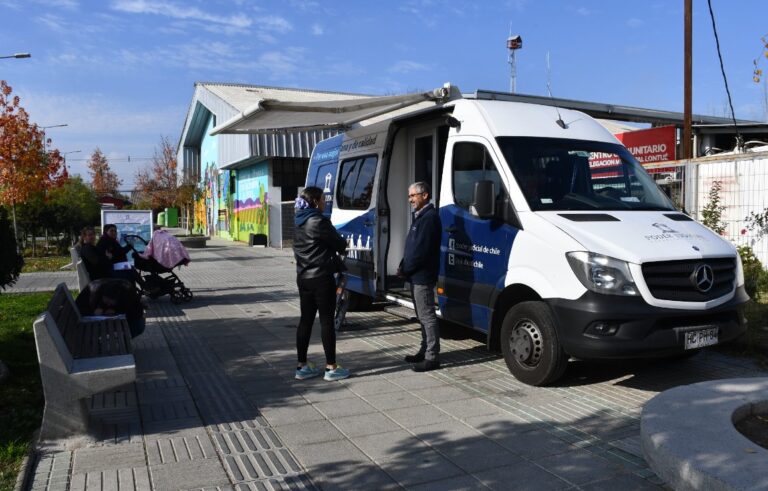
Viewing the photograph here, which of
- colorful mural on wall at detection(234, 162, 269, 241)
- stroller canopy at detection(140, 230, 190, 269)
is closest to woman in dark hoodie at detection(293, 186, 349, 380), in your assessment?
stroller canopy at detection(140, 230, 190, 269)

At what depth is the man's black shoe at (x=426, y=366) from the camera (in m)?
6.46

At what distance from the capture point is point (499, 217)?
6.05 metres

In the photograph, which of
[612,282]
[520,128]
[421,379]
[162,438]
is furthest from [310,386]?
[520,128]

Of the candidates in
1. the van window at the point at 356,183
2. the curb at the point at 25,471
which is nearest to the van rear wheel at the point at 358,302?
the van window at the point at 356,183

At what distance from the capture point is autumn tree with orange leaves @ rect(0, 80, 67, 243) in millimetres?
20422

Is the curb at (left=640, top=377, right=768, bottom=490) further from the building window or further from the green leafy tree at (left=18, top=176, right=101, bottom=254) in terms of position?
the building window

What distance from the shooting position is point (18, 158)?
20828 millimetres

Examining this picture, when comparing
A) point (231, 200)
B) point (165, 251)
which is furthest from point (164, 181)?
point (165, 251)

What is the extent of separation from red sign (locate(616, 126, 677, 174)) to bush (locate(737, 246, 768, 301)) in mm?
6197

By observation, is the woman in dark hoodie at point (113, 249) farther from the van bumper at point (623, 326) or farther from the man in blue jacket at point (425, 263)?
the van bumper at point (623, 326)

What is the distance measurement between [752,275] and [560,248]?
15.8 feet

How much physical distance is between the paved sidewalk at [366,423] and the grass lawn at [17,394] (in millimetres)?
197

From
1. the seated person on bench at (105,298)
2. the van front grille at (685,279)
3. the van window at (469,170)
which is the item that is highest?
the van window at (469,170)

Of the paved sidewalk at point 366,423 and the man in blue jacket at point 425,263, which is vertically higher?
the man in blue jacket at point 425,263
